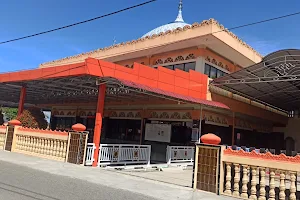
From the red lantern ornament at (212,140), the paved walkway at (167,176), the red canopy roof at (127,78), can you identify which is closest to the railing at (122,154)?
the paved walkway at (167,176)

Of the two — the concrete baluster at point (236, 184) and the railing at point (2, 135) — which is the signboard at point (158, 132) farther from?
the concrete baluster at point (236, 184)

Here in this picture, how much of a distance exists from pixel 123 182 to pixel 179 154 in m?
6.66

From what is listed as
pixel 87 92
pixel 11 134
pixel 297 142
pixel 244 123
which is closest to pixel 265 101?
pixel 244 123

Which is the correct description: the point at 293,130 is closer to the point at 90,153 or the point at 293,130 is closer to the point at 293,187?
the point at 90,153

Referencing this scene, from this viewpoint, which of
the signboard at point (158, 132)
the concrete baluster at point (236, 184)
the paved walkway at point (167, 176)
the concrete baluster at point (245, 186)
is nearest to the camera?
the concrete baluster at point (245, 186)

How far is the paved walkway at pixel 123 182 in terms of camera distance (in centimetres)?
722

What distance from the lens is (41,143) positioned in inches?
501

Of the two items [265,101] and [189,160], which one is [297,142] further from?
[189,160]

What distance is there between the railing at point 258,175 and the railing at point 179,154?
634cm

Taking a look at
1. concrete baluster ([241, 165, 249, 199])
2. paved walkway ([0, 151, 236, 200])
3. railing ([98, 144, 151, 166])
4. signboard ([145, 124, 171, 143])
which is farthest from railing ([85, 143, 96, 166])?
concrete baluster ([241, 165, 249, 199])

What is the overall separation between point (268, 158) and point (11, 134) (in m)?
11.8

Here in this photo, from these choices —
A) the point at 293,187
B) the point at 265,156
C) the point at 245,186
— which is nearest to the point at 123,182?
the point at 245,186

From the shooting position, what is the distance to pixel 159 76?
13.9 meters

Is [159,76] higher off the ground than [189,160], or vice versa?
[159,76]
